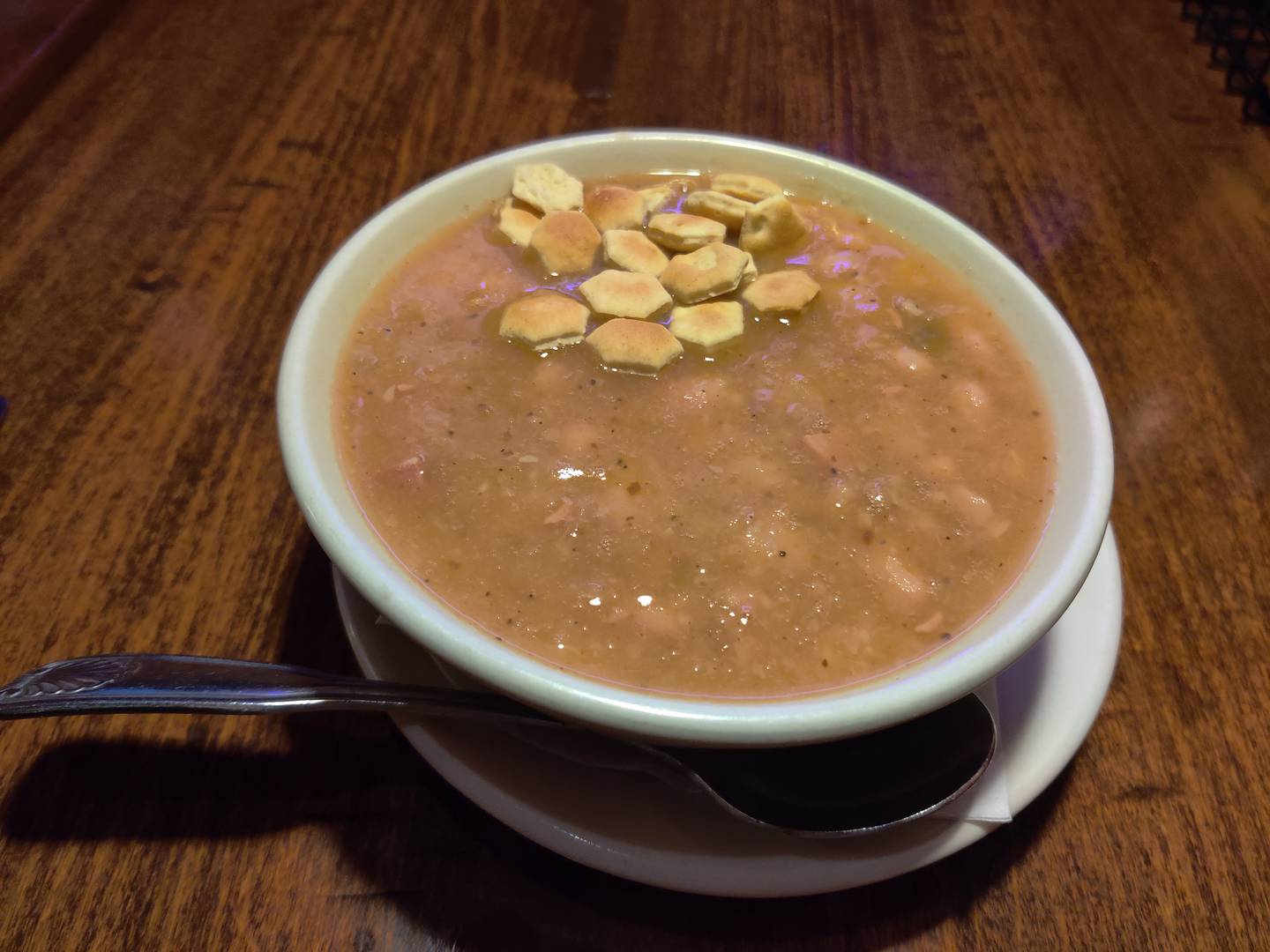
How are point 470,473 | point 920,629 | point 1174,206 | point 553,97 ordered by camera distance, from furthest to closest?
point 553,97
point 1174,206
point 470,473
point 920,629

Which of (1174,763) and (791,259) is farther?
(791,259)

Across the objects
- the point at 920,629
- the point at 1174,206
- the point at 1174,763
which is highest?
the point at 920,629

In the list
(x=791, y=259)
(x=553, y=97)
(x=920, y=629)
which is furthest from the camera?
(x=553, y=97)

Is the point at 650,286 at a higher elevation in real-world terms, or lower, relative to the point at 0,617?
higher

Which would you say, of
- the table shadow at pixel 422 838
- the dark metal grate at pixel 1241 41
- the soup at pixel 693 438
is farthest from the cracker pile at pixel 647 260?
the dark metal grate at pixel 1241 41

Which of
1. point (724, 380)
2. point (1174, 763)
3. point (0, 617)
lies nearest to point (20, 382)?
point (0, 617)

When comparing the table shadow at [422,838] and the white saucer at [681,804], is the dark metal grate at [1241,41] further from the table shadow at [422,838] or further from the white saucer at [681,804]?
the table shadow at [422,838]

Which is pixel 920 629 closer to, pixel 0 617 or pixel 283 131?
pixel 0 617
